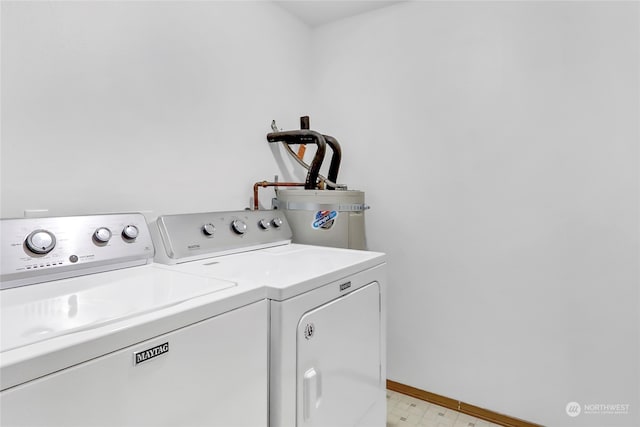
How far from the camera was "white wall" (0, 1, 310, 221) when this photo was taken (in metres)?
1.15

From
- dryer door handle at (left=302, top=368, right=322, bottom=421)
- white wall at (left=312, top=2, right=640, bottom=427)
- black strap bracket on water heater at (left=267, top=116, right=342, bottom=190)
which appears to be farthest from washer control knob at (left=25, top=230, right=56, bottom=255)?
white wall at (left=312, top=2, right=640, bottom=427)

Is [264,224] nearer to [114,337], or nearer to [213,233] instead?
[213,233]

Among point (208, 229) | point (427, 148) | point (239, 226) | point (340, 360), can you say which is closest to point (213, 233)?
point (208, 229)

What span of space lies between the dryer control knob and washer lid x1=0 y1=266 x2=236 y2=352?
0.41 feet

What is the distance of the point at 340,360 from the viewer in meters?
1.20

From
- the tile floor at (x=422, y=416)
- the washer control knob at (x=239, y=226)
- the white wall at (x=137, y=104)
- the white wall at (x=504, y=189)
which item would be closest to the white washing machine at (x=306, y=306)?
the washer control knob at (x=239, y=226)

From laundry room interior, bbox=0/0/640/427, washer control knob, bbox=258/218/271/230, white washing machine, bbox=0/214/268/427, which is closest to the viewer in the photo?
white washing machine, bbox=0/214/268/427

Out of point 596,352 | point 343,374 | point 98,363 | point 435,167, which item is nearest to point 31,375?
point 98,363

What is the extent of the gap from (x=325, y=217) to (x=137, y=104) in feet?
3.13

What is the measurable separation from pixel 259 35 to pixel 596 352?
2323mm

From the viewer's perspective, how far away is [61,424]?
0.57m

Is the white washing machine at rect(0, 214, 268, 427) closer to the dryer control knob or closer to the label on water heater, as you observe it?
the dryer control knob

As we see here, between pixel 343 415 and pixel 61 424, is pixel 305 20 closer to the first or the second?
pixel 343 415

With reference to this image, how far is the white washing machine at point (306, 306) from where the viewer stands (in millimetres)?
983
